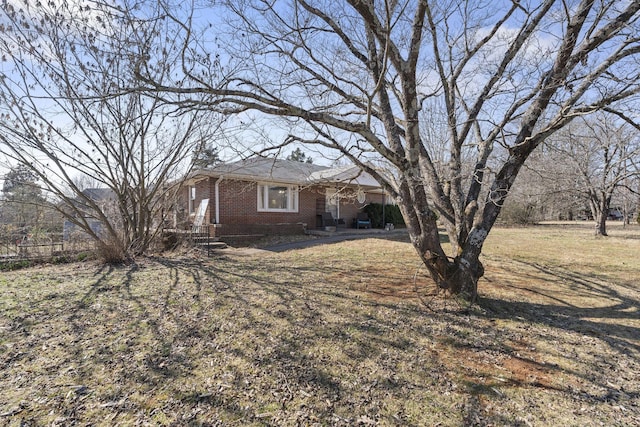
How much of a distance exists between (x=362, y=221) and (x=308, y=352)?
45.5 ft

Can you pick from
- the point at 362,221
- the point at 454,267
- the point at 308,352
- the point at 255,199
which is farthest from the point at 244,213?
the point at 308,352

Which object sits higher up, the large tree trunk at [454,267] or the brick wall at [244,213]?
the brick wall at [244,213]

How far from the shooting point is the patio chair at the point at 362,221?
55.6 ft

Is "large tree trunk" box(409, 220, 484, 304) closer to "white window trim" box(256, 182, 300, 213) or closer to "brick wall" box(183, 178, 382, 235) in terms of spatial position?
"brick wall" box(183, 178, 382, 235)

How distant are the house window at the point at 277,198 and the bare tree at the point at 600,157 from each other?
12.0 metres

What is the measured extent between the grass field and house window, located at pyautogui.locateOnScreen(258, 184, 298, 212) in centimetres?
724

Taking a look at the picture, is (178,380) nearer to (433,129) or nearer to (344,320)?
(344,320)

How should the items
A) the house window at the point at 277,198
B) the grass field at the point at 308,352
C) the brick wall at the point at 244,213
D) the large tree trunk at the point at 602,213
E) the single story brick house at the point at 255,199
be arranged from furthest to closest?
the large tree trunk at the point at 602,213, the house window at the point at 277,198, the brick wall at the point at 244,213, the single story brick house at the point at 255,199, the grass field at the point at 308,352

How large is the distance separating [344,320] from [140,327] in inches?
106

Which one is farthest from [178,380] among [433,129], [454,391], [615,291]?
[433,129]

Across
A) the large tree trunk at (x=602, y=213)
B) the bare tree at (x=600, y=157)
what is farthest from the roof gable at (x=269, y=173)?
the large tree trunk at (x=602, y=213)

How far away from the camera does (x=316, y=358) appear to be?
3244 millimetres

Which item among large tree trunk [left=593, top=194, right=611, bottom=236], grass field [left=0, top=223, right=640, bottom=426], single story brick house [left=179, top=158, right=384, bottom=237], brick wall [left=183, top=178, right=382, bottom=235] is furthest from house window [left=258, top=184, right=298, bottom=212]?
large tree trunk [left=593, top=194, right=611, bottom=236]

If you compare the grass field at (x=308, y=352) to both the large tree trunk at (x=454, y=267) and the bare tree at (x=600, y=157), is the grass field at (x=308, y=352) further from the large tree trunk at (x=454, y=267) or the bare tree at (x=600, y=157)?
the bare tree at (x=600, y=157)
